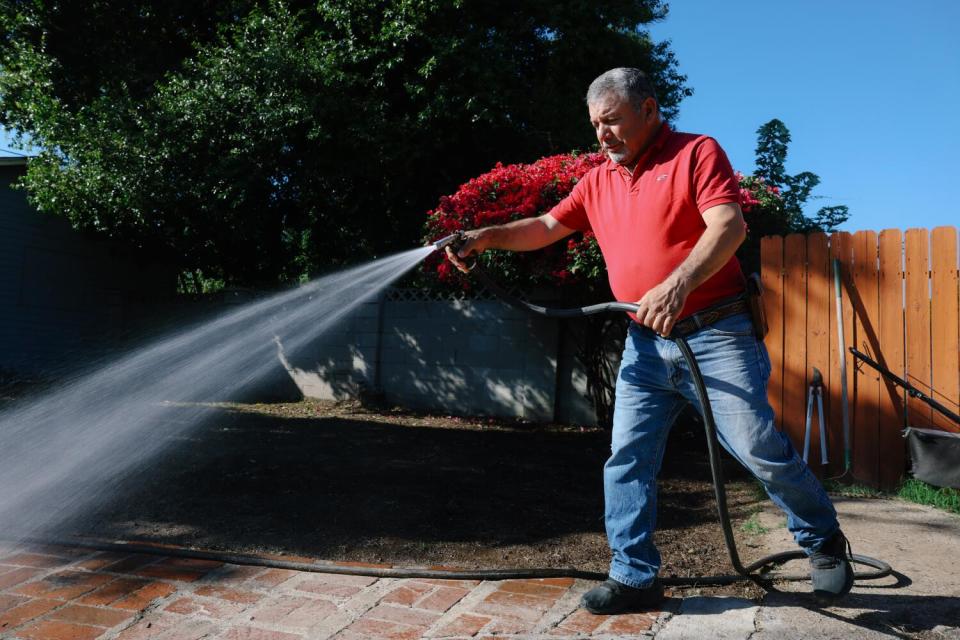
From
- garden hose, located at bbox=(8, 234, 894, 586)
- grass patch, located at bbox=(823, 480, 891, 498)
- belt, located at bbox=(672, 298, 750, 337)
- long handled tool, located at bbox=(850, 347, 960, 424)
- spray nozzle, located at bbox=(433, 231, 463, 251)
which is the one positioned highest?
spray nozzle, located at bbox=(433, 231, 463, 251)

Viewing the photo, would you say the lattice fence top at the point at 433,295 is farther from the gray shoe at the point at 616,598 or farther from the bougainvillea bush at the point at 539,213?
the gray shoe at the point at 616,598

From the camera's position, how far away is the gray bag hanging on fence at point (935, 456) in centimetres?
400

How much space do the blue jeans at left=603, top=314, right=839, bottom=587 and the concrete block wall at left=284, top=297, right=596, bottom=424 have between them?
5443 mm

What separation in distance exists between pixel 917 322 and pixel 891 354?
0.24 metres

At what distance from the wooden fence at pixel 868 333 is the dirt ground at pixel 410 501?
76cm

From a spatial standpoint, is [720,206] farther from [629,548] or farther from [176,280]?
[176,280]

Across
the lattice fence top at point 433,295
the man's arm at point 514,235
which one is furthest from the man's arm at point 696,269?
the lattice fence top at point 433,295

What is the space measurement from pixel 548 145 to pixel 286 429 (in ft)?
18.9

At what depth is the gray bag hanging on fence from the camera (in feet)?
Result: 13.1

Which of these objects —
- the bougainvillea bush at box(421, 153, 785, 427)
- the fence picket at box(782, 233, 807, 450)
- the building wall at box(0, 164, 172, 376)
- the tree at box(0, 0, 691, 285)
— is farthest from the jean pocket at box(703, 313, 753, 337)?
the building wall at box(0, 164, 172, 376)

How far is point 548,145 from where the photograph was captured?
1066 cm

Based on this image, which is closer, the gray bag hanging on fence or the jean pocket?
the jean pocket

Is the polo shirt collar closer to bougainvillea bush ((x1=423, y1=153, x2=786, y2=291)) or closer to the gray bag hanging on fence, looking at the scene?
the gray bag hanging on fence

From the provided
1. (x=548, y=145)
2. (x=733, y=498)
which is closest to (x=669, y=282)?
(x=733, y=498)
